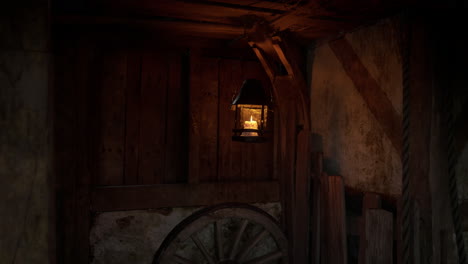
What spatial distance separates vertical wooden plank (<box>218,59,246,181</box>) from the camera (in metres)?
3.61

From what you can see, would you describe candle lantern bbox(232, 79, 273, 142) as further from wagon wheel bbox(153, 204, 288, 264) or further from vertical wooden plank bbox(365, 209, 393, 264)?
vertical wooden plank bbox(365, 209, 393, 264)

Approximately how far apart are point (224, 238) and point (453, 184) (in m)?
1.96

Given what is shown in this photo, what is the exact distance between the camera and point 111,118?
325 centimetres

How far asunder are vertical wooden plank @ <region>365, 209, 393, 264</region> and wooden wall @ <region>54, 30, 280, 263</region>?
125cm

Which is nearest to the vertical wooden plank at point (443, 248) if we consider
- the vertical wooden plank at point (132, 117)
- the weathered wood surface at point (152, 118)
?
the weathered wood surface at point (152, 118)

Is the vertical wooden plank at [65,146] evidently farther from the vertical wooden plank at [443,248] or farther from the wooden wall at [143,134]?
the vertical wooden plank at [443,248]

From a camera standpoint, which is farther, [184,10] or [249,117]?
[249,117]

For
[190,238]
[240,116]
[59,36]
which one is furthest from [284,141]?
[59,36]

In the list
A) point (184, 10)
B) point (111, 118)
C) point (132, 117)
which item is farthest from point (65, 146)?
point (184, 10)

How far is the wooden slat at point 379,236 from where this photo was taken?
2.51 metres

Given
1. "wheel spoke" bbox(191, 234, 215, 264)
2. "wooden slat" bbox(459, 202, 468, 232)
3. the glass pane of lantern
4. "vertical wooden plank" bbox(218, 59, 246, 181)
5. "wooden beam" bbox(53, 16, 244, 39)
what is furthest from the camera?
"vertical wooden plank" bbox(218, 59, 246, 181)

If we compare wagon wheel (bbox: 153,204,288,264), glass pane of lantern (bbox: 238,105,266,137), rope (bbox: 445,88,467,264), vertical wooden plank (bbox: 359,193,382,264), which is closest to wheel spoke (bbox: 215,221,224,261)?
wagon wheel (bbox: 153,204,288,264)

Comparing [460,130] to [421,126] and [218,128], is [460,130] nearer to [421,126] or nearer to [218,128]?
[421,126]

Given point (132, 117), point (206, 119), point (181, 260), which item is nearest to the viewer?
point (181, 260)
